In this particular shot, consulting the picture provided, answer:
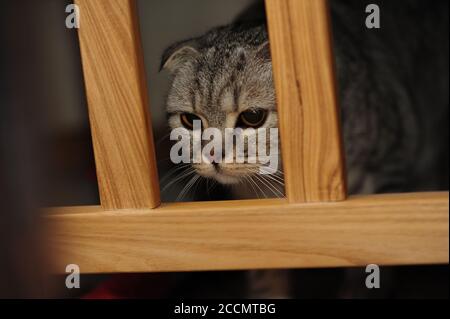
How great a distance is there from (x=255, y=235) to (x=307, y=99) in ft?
0.88

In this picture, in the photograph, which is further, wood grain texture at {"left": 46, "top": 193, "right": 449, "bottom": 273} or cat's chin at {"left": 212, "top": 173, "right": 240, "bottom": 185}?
cat's chin at {"left": 212, "top": 173, "right": 240, "bottom": 185}

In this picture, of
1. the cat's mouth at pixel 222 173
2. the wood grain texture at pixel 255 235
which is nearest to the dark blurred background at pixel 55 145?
the wood grain texture at pixel 255 235

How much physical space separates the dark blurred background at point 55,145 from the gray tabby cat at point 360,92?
0.23 meters

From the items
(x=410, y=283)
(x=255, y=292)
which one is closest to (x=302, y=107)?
(x=255, y=292)

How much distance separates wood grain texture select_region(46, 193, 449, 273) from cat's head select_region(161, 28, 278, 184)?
1.00 ft

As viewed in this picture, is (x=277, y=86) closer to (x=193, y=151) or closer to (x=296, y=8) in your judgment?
(x=296, y=8)

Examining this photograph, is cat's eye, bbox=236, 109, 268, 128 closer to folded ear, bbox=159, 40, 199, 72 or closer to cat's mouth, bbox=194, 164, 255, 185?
→ cat's mouth, bbox=194, 164, 255, 185

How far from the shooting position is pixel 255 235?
933 mm

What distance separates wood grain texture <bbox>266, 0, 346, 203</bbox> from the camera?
0.86 meters

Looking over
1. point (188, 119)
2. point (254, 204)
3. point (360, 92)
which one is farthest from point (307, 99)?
point (360, 92)

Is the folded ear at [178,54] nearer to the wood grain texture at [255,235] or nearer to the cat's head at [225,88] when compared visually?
the cat's head at [225,88]

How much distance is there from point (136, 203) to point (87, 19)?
0.35m

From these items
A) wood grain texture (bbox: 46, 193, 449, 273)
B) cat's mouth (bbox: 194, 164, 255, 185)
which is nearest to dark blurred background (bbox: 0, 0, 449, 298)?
wood grain texture (bbox: 46, 193, 449, 273)

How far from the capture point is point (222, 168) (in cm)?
123
